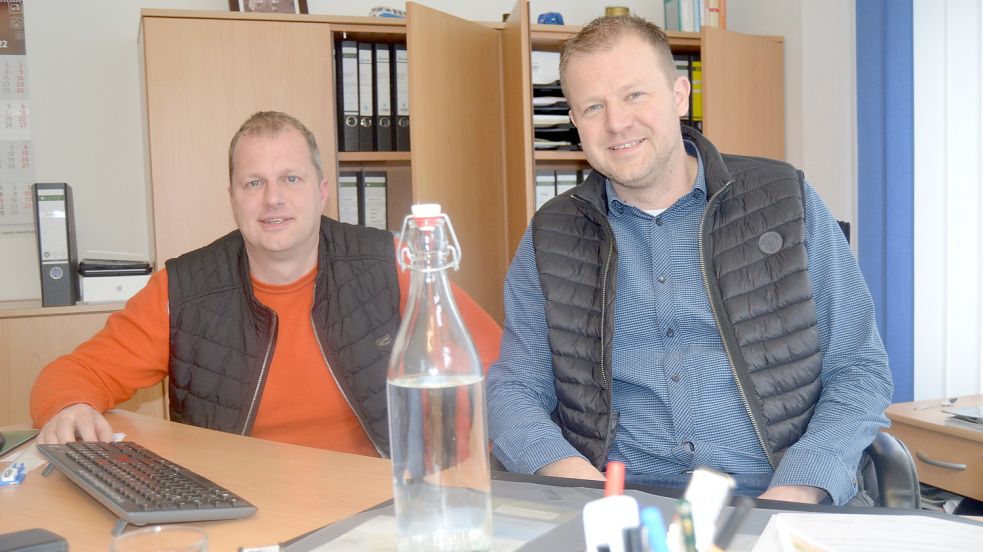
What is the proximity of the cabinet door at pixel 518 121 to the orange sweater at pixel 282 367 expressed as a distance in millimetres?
Answer: 1074

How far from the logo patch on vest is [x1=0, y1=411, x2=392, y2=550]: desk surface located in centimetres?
71

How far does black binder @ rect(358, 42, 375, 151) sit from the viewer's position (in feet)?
10.0

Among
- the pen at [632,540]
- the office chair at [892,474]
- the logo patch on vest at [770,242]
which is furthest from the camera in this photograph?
the logo patch on vest at [770,242]

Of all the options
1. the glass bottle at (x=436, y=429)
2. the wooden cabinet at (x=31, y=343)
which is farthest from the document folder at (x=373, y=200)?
the glass bottle at (x=436, y=429)

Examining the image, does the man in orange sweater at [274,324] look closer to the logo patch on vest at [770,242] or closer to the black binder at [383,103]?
the logo patch on vest at [770,242]

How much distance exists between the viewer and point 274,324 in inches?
66.4

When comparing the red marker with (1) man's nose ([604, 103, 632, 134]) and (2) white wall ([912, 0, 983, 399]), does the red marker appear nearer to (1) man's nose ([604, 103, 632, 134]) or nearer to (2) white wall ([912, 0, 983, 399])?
(1) man's nose ([604, 103, 632, 134])

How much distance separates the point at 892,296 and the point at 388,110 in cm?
178

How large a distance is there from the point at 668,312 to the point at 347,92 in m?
1.90

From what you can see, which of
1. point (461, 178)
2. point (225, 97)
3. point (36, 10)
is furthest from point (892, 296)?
point (36, 10)

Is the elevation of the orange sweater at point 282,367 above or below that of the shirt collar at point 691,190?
below

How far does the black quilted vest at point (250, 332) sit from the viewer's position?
66.2 inches

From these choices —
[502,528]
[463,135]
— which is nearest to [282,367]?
[502,528]

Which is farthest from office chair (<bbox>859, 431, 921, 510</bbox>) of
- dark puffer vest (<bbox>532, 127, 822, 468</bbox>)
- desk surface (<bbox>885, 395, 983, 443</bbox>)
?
desk surface (<bbox>885, 395, 983, 443</bbox>)
